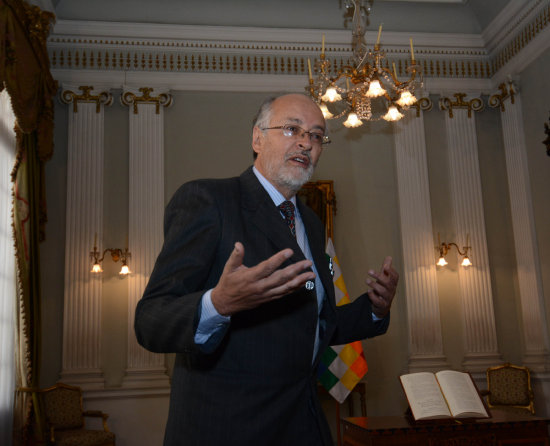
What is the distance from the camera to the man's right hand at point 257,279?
137 centimetres

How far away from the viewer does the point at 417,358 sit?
713cm

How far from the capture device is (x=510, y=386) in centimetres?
672

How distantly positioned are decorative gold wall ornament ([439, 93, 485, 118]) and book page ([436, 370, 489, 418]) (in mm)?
4551

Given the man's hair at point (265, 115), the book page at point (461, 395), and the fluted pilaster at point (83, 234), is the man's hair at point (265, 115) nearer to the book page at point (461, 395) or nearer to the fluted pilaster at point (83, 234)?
the book page at point (461, 395)

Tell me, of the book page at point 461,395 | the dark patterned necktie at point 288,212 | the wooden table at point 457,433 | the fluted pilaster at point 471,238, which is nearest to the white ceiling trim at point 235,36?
the fluted pilaster at point 471,238

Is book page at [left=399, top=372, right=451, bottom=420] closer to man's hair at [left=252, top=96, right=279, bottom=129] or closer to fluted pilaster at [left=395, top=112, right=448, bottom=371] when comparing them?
man's hair at [left=252, top=96, right=279, bottom=129]

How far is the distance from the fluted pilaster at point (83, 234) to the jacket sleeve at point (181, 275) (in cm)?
540

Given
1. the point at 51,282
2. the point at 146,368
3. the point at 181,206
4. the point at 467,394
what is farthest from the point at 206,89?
the point at 181,206

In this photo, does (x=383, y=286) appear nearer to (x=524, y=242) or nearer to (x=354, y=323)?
(x=354, y=323)

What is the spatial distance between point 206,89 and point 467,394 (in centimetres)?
502

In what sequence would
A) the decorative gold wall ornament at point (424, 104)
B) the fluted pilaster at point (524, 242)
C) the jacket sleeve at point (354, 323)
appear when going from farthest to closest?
the decorative gold wall ornament at point (424, 104)
the fluted pilaster at point (524, 242)
the jacket sleeve at point (354, 323)

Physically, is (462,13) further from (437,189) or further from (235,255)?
(235,255)

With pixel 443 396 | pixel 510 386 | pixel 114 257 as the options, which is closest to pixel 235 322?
pixel 443 396

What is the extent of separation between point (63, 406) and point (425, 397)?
12.7 feet
